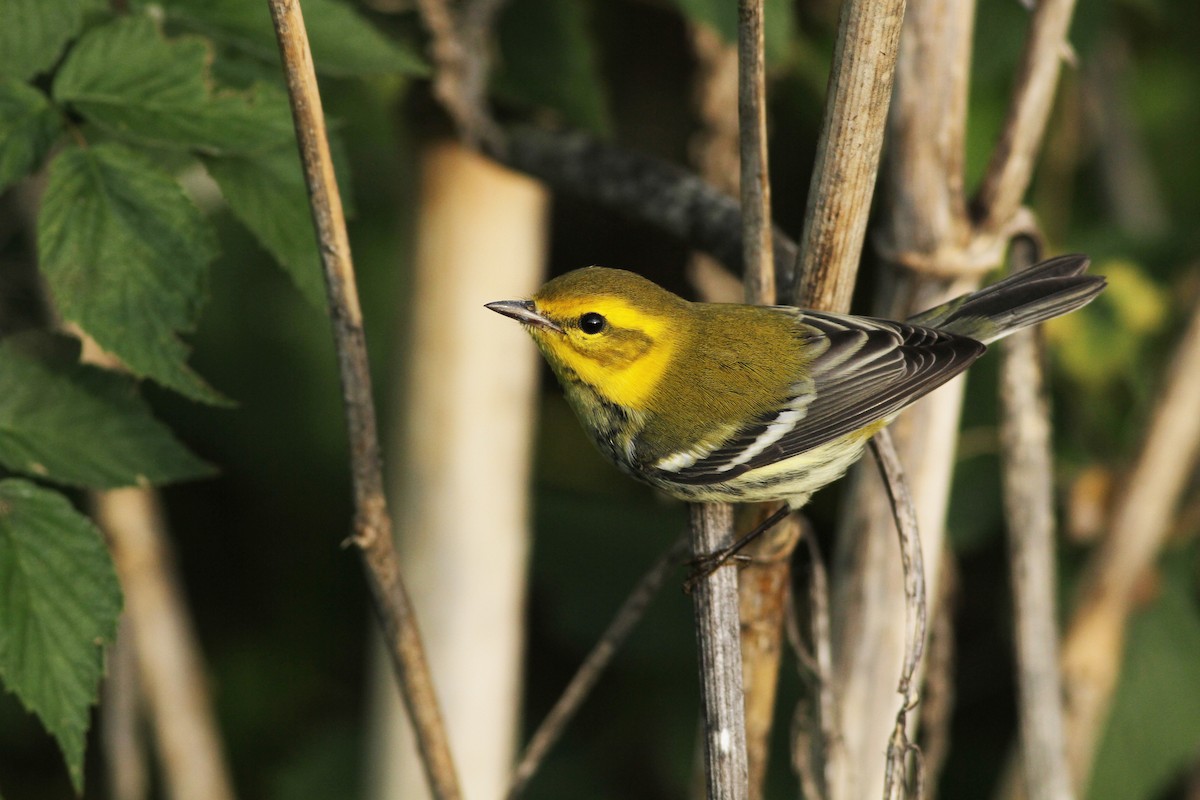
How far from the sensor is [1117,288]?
10.3 feet

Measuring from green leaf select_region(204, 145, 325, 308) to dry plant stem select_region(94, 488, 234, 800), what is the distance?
1225 mm

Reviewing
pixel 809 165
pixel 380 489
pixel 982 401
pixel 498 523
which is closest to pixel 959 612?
pixel 982 401

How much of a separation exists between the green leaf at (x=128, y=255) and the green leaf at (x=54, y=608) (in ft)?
0.75

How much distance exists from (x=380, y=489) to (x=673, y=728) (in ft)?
6.20

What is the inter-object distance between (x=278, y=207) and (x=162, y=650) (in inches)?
62.4

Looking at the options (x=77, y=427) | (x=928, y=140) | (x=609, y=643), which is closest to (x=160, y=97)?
(x=77, y=427)

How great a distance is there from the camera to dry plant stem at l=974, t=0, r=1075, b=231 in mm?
1965

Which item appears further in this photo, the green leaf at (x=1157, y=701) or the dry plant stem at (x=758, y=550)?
the green leaf at (x=1157, y=701)

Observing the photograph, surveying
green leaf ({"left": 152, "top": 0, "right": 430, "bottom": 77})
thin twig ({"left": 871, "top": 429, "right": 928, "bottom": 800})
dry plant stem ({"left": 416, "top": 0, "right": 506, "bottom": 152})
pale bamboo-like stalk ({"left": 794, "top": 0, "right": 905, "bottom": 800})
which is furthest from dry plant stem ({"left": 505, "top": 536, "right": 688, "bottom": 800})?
dry plant stem ({"left": 416, "top": 0, "right": 506, "bottom": 152})

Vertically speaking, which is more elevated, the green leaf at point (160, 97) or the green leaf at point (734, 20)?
the green leaf at point (734, 20)

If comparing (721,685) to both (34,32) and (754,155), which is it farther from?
(34,32)

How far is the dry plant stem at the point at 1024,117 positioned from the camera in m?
1.96

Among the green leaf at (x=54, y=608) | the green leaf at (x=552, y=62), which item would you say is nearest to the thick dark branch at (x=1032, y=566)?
the green leaf at (x=552, y=62)

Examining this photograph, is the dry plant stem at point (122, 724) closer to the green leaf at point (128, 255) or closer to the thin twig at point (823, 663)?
the green leaf at point (128, 255)
